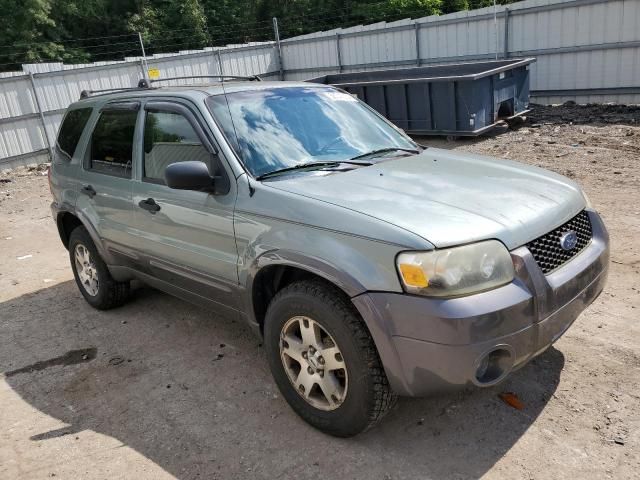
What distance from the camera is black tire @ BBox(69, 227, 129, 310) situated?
5.09 metres

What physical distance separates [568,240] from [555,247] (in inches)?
4.7

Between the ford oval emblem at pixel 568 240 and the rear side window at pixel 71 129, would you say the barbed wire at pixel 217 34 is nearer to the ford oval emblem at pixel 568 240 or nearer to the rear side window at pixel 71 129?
the rear side window at pixel 71 129

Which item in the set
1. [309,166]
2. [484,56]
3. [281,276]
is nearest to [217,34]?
[484,56]

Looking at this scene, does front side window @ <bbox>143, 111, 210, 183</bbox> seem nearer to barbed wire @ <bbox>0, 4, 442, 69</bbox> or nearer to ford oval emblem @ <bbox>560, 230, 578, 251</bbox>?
ford oval emblem @ <bbox>560, 230, 578, 251</bbox>

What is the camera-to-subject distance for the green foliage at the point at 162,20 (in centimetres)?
3009

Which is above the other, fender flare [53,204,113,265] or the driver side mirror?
the driver side mirror

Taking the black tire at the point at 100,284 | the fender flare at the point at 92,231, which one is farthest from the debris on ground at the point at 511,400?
the black tire at the point at 100,284

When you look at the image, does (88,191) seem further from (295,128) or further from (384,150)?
(384,150)

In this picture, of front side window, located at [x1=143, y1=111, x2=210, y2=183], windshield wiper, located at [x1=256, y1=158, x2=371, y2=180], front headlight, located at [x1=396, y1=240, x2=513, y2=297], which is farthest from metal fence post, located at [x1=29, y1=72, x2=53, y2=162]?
front headlight, located at [x1=396, y1=240, x2=513, y2=297]

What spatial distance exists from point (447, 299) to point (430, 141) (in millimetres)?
9875

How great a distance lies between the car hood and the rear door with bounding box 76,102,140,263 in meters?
1.61

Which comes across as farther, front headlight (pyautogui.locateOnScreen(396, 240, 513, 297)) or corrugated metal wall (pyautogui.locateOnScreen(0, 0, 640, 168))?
corrugated metal wall (pyautogui.locateOnScreen(0, 0, 640, 168))

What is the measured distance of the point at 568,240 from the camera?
10.0 ft

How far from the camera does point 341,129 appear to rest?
3.98m
